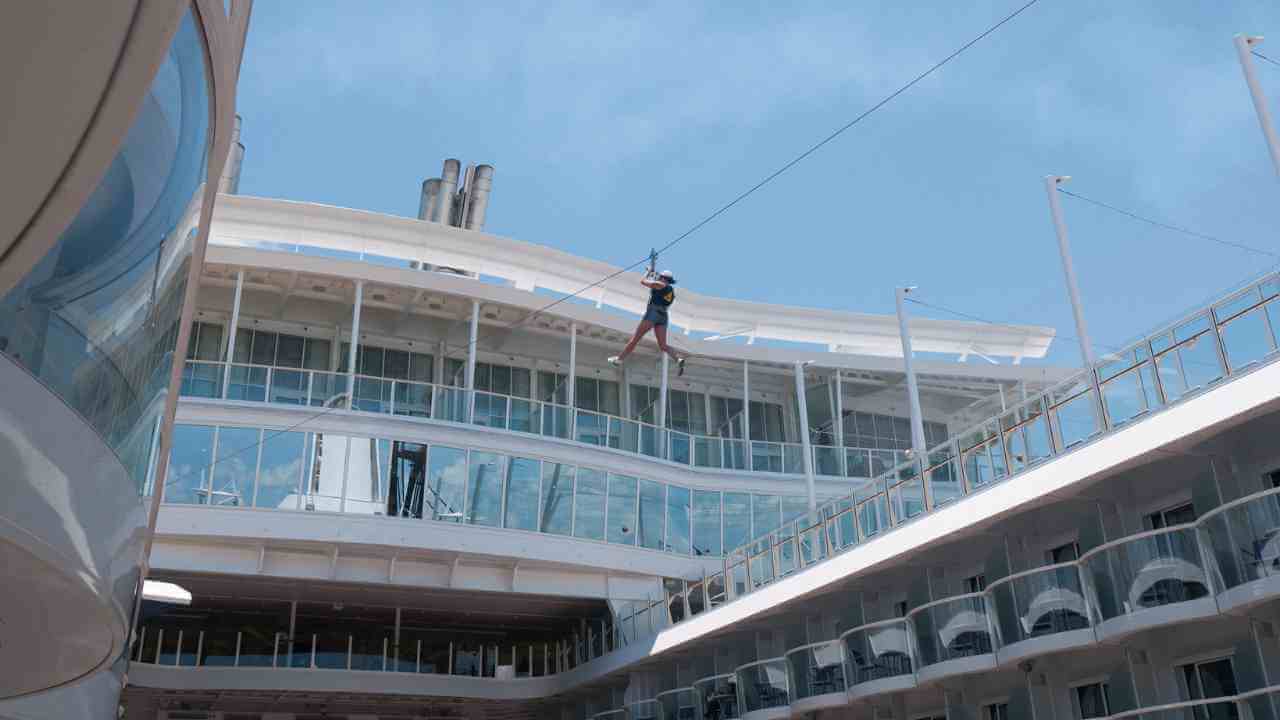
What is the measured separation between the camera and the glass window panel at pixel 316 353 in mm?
33188

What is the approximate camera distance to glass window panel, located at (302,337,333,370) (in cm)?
3319

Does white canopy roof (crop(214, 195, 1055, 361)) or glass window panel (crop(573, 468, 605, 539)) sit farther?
white canopy roof (crop(214, 195, 1055, 361))

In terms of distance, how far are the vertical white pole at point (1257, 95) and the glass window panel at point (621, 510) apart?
55.9 ft

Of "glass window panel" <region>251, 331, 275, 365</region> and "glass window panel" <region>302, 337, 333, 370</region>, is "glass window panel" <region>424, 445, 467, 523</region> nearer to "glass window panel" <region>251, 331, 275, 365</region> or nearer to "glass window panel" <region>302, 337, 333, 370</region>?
"glass window panel" <region>302, 337, 333, 370</region>

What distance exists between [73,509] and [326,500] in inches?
924

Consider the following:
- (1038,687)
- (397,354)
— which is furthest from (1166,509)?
(397,354)

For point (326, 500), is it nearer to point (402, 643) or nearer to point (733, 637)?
point (402, 643)

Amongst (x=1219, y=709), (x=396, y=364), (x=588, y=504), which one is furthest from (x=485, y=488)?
(x=1219, y=709)

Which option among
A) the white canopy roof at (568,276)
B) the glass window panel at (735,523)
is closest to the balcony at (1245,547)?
the glass window panel at (735,523)

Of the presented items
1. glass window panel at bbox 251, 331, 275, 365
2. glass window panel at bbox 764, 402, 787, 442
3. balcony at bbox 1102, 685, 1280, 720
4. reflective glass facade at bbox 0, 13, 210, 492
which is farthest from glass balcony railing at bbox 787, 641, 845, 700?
glass window panel at bbox 251, 331, 275, 365

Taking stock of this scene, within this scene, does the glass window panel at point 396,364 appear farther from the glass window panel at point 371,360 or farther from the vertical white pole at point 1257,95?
the vertical white pole at point 1257,95

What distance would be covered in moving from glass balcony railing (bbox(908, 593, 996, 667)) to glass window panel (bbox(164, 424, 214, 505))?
15.8 metres

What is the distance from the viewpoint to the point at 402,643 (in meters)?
31.5

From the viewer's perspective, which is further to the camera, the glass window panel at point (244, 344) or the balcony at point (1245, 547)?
the glass window panel at point (244, 344)
